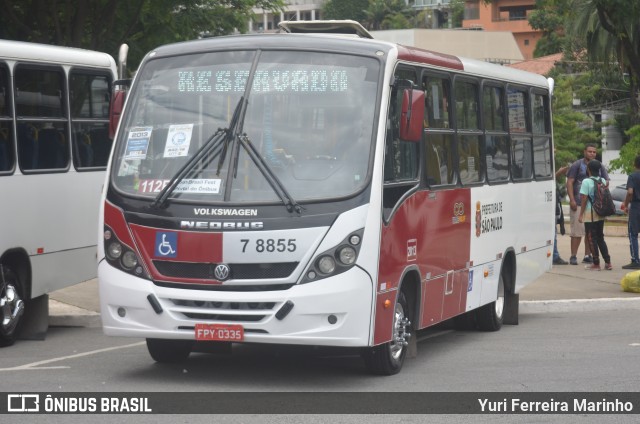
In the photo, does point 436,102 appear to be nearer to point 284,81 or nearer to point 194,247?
point 284,81

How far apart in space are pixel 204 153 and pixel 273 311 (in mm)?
1387

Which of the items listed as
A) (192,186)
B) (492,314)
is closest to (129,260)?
(192,186)

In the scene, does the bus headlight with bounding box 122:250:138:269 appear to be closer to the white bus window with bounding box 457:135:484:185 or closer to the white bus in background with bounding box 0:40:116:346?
the white bus in background with bounding box 0:40:116:346

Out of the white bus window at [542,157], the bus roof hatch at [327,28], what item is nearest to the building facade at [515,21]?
the white bus window at [542,157]

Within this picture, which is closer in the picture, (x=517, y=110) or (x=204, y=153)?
(x=204, y=153)

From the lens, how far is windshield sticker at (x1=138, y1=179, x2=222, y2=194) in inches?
399

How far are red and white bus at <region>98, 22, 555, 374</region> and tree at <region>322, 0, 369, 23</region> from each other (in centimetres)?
14870

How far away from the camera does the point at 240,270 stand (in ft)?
32.4

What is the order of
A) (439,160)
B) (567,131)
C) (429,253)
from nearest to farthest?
(429,253)
(439,160)
(567,131)

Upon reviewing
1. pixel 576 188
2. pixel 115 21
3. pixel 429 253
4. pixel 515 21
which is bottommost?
pixel 576 188

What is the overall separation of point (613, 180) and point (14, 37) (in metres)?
42.8

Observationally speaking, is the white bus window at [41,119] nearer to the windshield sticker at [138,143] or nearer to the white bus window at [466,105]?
the windshield sticker at [138,143]

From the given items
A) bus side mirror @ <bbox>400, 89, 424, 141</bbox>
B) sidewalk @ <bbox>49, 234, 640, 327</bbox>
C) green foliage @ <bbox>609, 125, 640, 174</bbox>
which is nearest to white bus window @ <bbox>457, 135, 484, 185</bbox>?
bus side mirror @ <bbox>400, 89, 424, 141</bbox>

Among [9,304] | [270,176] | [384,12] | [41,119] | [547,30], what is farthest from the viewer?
[384,12]
